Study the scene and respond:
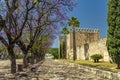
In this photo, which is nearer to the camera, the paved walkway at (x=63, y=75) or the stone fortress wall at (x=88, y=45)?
the paved walkway at (x=63, y=75)

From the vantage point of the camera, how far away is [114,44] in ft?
70.9

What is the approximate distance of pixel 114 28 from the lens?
21719 millimetres

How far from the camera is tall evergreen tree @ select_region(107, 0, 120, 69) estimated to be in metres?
21.2

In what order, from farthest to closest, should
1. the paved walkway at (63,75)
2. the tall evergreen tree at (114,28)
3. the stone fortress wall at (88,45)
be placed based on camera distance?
the stone fortress wall at (88,45) < the tall evergreen tree at (114,28) < the paved walkway at (63,75)

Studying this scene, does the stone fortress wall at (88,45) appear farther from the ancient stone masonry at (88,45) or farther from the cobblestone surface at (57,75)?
the cobblestone surface at (57,75)

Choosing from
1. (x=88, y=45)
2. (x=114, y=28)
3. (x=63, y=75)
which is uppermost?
(x=114, y=28)

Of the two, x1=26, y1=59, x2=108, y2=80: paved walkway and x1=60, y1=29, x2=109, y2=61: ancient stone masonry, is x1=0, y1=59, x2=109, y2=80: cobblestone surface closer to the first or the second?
x1=26, y1=59, x2=108, y2=80: paved walkway

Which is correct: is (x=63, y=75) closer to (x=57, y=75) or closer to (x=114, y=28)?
(x=57, y=75)

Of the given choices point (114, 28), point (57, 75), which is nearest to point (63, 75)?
point (57, 75)

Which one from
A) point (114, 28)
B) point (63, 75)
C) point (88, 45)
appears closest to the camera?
point (63, 75)

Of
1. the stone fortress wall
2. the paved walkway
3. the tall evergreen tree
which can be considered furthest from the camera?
the stone fortress wall

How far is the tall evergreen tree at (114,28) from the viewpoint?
2125cm

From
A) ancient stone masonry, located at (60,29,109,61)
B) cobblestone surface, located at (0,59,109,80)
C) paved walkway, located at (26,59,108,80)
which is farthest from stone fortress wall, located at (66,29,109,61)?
cobblestone surface, located at (0,59,109,80)

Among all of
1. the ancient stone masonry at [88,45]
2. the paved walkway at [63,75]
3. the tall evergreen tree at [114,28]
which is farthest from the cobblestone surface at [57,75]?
the ancient stone masonry at [88,45]
